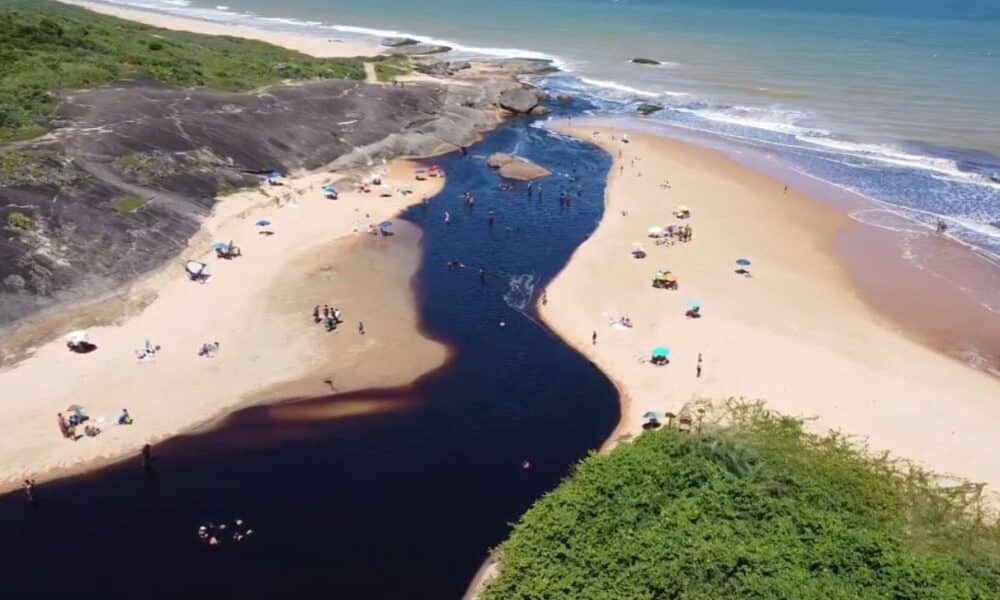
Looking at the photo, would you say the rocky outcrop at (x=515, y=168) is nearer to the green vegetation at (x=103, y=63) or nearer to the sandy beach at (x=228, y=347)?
the sandy beach at (x=228, y=347)

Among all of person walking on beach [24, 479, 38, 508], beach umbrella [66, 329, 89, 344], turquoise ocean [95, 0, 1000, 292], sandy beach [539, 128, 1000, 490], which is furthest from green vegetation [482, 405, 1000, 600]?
turquoise ocean [95, 0, 1000, 292]

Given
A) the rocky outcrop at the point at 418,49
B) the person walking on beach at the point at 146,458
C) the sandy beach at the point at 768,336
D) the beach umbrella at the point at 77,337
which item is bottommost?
the person walking on beach at the point at 146,458

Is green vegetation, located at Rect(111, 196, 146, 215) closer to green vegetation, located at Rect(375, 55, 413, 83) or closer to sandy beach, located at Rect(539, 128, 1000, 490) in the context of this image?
sandy beach, located at Rect(539, 128, 1000, 490)

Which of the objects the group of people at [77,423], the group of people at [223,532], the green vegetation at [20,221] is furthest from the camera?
the green vegetation at [20,221]

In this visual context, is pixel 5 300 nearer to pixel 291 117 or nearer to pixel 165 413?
pixel 165 413

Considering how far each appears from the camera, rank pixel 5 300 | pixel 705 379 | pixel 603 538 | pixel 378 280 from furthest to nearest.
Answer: pixel 378 280
pixel 5 300
pixel 705 379
pixel 603 538

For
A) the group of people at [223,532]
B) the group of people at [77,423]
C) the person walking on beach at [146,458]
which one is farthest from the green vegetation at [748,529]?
the group of people at [77,423]

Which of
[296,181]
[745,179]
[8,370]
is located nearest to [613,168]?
[745,179]
